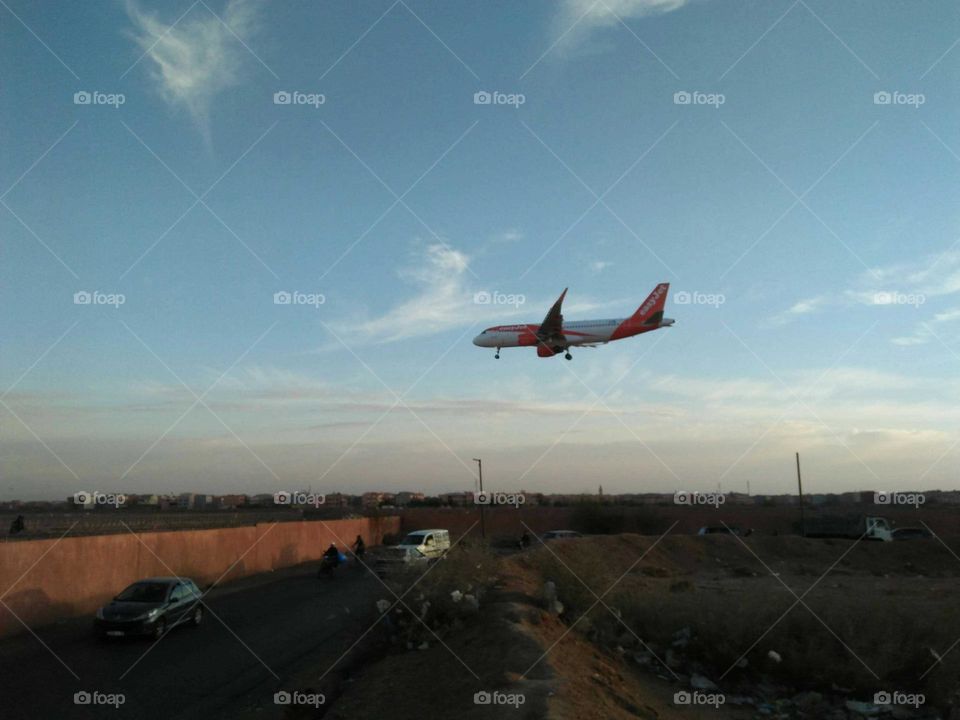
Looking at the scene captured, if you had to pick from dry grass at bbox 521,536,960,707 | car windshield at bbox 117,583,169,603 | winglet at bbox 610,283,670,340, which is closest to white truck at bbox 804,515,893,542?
winglet at bbox 610,283,670,340

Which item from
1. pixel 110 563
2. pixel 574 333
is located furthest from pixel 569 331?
pixel 110 563

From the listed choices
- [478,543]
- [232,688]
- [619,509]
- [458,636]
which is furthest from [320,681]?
[619,509]

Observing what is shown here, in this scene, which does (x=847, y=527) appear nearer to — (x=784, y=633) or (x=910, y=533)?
(x=910, y=533)

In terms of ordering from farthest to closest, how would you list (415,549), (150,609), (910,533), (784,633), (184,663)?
1. (910,533)
2. (415,549)
3. (150,609)
4. (784,633)
5. (184,663)

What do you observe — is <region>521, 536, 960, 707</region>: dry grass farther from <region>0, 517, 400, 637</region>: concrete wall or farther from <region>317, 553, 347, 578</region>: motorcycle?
<region>317, 553, 347, 578</region>: motorcycle

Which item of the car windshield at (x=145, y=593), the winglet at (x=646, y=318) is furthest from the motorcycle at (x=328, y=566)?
the winglet at (x=646, y=318)

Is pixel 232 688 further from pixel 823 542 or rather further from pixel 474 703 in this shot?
pixel 823 542
